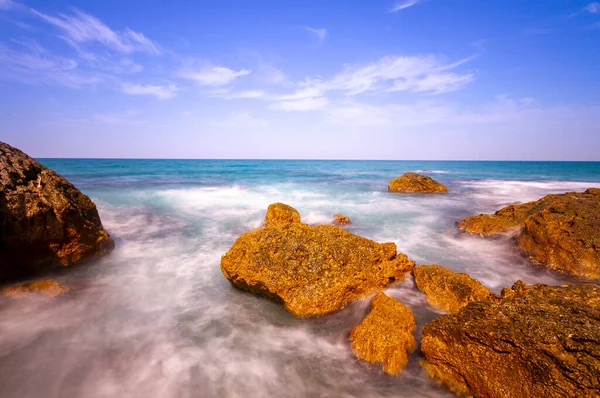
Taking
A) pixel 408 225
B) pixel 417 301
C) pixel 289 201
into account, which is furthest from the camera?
pixel 289 201

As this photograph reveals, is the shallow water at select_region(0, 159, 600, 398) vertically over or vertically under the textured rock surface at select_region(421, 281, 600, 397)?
under

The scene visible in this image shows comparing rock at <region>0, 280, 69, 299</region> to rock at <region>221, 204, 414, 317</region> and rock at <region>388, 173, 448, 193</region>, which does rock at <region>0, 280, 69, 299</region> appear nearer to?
rock at <region>221, 204, 414, 317</region>

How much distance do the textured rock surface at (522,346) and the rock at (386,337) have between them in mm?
256

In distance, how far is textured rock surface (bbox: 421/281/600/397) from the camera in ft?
8.21

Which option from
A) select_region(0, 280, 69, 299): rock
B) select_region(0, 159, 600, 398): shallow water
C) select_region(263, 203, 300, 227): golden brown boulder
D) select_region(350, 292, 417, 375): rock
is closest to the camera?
select_region(0, 159, 600, 398): shallow water

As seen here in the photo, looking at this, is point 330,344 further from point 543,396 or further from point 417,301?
point 543,396

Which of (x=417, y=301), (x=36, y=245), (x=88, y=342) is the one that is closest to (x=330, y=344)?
(x=417, y=301)

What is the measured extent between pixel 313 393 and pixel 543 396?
2.27 metres

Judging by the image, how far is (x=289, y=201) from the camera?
1551 centimetres

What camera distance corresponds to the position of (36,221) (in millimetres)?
5176

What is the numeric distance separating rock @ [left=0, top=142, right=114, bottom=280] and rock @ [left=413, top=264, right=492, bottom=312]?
710cm

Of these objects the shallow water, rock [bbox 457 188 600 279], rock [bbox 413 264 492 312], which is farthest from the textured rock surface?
rock [bbox 457 188 600 279]

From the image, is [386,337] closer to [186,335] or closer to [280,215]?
[186,335]

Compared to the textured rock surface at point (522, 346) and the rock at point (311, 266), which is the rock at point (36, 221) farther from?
the textured rock surface at point (522, 346)
